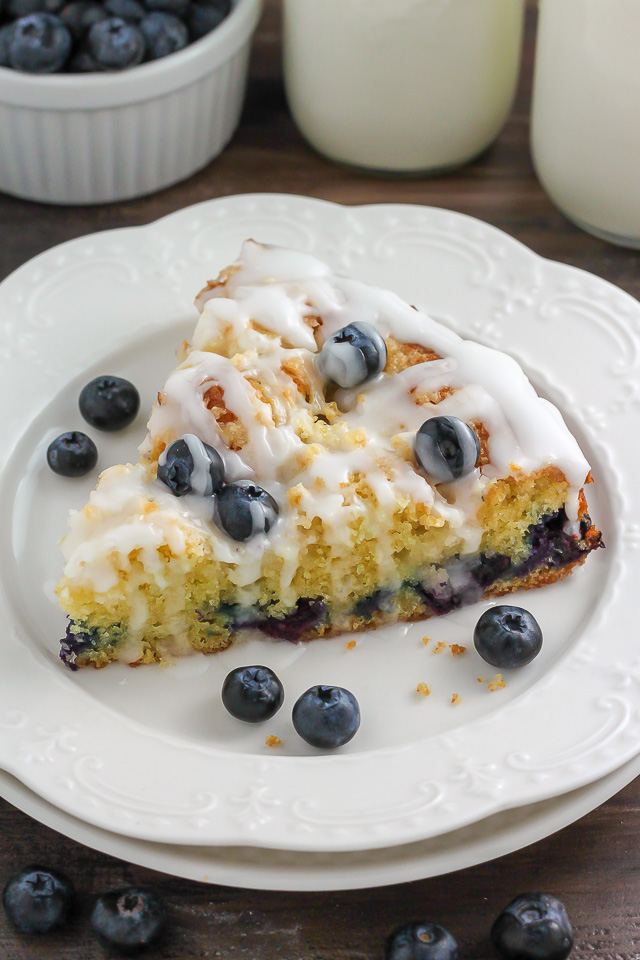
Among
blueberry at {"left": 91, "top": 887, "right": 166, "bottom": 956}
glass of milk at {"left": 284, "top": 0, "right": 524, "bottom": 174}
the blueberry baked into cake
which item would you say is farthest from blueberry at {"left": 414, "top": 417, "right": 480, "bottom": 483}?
glass of milk at {"left": 284, "top": 0, "right": 524, "bottom": 174}

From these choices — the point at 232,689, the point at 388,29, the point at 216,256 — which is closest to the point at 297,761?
the point at 232,689

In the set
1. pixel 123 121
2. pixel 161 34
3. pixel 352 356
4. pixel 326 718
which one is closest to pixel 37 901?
pixel 326 718

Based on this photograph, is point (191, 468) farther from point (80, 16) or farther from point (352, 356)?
point (80, 16)

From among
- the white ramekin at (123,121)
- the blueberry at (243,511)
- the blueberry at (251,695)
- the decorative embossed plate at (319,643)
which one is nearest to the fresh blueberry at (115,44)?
the white ramekin at (123,121)

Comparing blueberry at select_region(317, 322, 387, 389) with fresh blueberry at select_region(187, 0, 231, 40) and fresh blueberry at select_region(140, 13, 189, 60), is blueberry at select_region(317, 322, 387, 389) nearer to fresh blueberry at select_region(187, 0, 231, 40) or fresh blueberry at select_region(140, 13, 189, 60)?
fresh blueberry at select_region(140, 13, 189, 60)

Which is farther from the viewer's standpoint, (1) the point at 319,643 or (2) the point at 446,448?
(1) the point at 319,643

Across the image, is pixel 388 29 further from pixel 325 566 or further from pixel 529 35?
pixel 325 566
